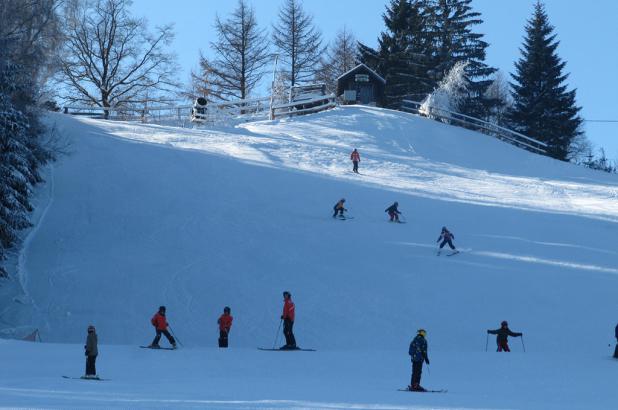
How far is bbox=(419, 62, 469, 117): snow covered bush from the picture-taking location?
58562 millimetres

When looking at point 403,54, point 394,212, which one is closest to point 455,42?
point 403,54

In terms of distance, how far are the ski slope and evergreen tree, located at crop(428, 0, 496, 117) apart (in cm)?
2485

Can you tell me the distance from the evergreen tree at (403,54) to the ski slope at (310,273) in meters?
24.3

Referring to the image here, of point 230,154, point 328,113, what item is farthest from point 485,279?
point 328,113

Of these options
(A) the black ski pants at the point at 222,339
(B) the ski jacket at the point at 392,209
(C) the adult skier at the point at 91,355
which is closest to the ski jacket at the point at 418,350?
(C) the adult skier at the point at 91,355

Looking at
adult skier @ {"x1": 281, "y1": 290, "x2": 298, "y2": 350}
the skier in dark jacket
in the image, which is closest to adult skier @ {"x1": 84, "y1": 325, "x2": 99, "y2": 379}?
adult skier @ {"x1": 281, "y1": 290, "x2": 298, "y2": 350}

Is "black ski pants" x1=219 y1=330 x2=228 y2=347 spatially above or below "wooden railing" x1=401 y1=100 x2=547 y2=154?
below

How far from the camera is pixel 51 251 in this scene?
87.8 feet

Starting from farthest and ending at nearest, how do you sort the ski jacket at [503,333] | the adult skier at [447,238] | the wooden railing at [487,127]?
1. the wooden railing at [487,127]
2. the adult skier at [447,238]
3. the ski jacket at [503,333]

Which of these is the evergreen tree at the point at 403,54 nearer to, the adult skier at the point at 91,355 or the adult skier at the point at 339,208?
the adult skier at the point at 339,208

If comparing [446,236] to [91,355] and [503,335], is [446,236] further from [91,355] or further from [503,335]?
[91,355]

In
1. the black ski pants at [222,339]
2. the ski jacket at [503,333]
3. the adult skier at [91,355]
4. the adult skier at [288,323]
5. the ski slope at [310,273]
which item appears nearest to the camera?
the adult skier at [91,355]

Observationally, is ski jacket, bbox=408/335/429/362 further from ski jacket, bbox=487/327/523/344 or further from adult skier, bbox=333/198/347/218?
adult skier, bbox=333/198/347/218

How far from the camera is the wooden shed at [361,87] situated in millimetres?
58375
